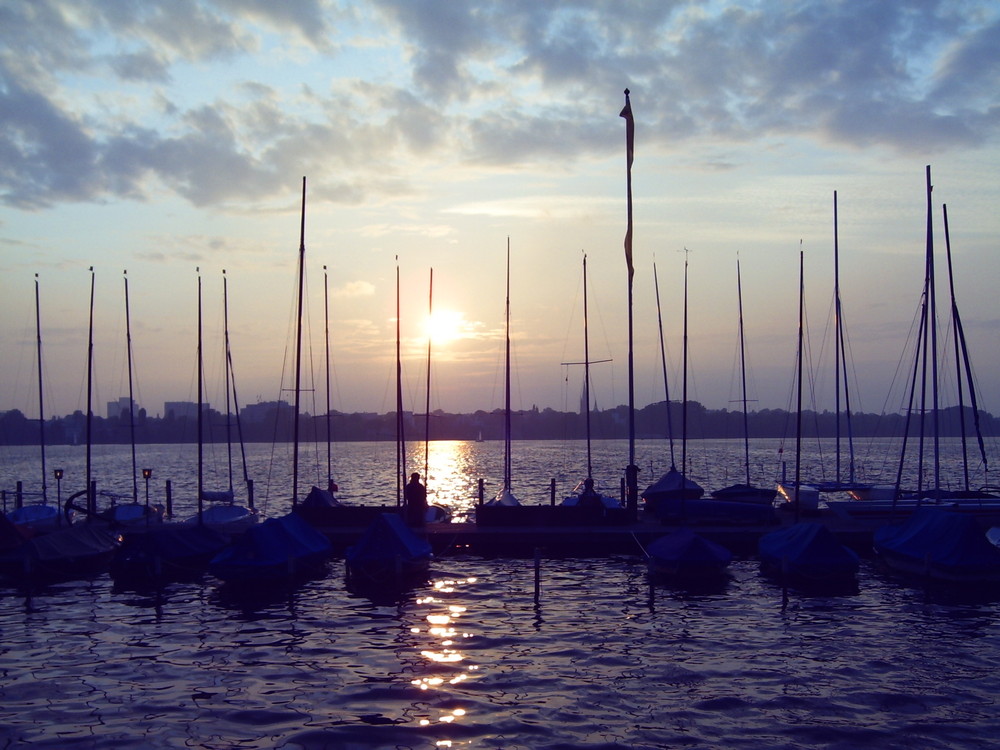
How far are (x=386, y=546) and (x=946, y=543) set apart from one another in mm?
17582

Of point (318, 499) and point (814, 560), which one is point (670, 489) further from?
point (318, 499)

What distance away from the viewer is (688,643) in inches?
Result: 807

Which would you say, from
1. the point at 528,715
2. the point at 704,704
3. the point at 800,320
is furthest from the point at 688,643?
the point at 800,320

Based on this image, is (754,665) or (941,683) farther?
(754,665)

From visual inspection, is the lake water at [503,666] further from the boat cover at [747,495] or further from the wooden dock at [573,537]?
the boat cover at [747,495]

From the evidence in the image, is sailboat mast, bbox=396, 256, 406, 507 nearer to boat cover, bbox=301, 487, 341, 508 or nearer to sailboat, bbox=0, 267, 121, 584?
boat cover, bbox=301, 487, 341, 508

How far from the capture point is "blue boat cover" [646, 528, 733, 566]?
27000mm

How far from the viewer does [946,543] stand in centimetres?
2697

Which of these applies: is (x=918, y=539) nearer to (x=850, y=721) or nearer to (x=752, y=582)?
(x=752, y=582)

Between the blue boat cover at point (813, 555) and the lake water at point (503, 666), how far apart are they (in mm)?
962

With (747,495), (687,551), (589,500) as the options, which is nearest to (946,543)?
(687,551)

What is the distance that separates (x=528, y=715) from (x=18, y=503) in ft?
136

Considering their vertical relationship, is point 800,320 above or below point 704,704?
above

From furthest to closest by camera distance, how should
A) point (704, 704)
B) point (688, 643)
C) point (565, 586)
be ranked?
point (565, 586), point (688, 643), point (704, 704)
